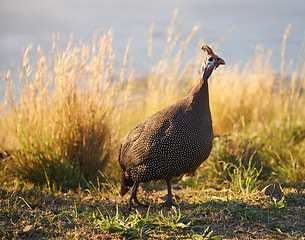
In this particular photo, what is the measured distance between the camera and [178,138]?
305cm

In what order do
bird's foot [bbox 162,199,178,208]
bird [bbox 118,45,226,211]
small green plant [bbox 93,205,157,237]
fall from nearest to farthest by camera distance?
small green plant [bbox 93,205,157,237]
bird [bbox 118,45,226,211]
bird's foot [bbox 162,199,178,208]

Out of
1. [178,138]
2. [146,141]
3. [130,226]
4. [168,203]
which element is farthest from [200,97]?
[130,226]

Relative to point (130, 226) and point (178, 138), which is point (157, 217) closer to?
point (130, 226)

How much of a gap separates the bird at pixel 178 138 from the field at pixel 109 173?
0.42m

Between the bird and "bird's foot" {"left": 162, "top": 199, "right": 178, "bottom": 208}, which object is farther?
"bird's foot" {"left": 162, "top": 199, "right": 178, "bottom": 208}

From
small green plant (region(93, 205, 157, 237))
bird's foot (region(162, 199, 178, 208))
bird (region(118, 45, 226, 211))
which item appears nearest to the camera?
small green plant (region(93, 205, 157, 237))

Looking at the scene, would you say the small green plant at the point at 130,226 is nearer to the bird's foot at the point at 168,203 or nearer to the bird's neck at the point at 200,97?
the bird's foot at the point at 168,203

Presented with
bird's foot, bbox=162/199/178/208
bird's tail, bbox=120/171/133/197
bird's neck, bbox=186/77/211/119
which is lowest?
bird's foot, bbox=162/199/178/208

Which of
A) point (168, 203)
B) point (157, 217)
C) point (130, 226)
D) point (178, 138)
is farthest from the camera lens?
point (168, 203)

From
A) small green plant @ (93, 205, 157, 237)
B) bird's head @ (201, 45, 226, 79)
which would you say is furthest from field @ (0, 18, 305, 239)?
bird's head @ (201, 45, 226, 79)

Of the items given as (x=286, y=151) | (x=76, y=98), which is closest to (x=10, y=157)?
(x=76, y=98)

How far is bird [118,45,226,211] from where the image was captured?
10.0 ft

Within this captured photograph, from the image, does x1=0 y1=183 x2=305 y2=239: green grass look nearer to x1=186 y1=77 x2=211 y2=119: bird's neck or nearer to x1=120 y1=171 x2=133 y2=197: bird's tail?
x1=120 y1=171 x2=133 y2=197: bird's tail

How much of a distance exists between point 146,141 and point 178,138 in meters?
0.32
